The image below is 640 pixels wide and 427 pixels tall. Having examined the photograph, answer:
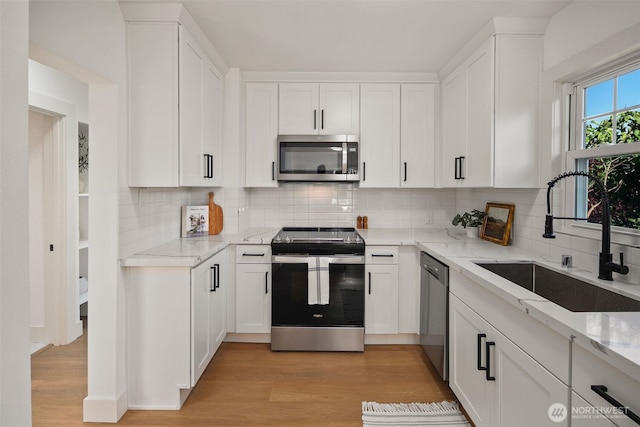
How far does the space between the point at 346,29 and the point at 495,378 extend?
85.6 inches

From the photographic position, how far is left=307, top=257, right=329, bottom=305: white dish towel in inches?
113

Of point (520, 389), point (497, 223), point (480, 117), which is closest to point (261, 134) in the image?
point (480, 117)

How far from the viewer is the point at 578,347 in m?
1.09

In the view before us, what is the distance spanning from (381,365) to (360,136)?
194 cm

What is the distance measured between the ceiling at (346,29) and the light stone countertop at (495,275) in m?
1.46

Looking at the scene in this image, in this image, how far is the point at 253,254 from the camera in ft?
9.77

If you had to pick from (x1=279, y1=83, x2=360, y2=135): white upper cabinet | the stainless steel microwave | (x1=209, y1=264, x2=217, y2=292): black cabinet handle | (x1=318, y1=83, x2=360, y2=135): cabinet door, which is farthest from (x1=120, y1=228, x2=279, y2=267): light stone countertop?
(x1=318, y1=83, x2=360, y2=135): cabinet door

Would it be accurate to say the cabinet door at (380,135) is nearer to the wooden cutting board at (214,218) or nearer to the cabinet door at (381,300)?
the cabinet door at (381,300)

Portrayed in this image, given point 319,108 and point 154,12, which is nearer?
point 154,12

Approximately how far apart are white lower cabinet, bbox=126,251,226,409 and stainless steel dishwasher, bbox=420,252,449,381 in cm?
155

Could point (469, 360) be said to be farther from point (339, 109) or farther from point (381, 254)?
point (339, 109)

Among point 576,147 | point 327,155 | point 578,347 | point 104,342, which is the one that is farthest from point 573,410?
point 327,155

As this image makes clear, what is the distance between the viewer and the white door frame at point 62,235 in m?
3.01

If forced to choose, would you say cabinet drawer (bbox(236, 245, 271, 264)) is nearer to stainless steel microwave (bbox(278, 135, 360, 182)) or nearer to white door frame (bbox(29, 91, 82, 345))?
stainless steel microwave (bbox(278, 135, 360, 182))
